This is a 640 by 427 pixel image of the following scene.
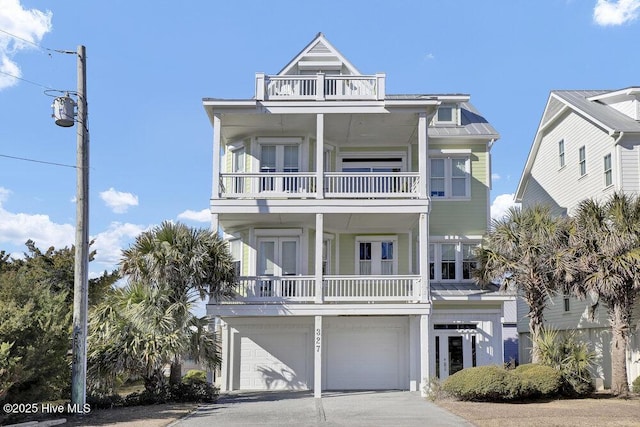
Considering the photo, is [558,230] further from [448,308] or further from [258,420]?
[258,420]

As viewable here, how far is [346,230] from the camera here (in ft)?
82.3

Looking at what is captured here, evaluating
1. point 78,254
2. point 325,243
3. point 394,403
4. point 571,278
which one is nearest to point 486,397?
point 394,403

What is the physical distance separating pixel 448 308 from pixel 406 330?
1749 millimetres

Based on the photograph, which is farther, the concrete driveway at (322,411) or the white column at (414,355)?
the white column at (414,355)

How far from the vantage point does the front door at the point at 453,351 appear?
79.6 feet

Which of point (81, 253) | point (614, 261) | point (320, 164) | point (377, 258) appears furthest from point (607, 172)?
point (81, 253)

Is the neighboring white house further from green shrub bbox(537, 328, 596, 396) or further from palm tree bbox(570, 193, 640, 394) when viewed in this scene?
green shrub bbox(537, 328, 596, 396)

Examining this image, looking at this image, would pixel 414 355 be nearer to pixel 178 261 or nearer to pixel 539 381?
pixel 539 381

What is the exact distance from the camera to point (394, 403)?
18.8 meters

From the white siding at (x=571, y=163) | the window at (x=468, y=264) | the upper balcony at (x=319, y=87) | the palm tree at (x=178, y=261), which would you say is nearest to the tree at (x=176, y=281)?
the palm tree at (x=178, y=261)

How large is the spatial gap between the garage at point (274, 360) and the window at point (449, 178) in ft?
25.1

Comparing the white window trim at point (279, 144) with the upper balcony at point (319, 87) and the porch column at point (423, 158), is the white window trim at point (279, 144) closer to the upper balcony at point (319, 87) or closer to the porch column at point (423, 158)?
the upper balcony at point (319, 87)

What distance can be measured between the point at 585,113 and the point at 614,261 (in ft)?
25.1

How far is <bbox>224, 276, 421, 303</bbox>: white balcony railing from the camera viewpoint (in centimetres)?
2166
